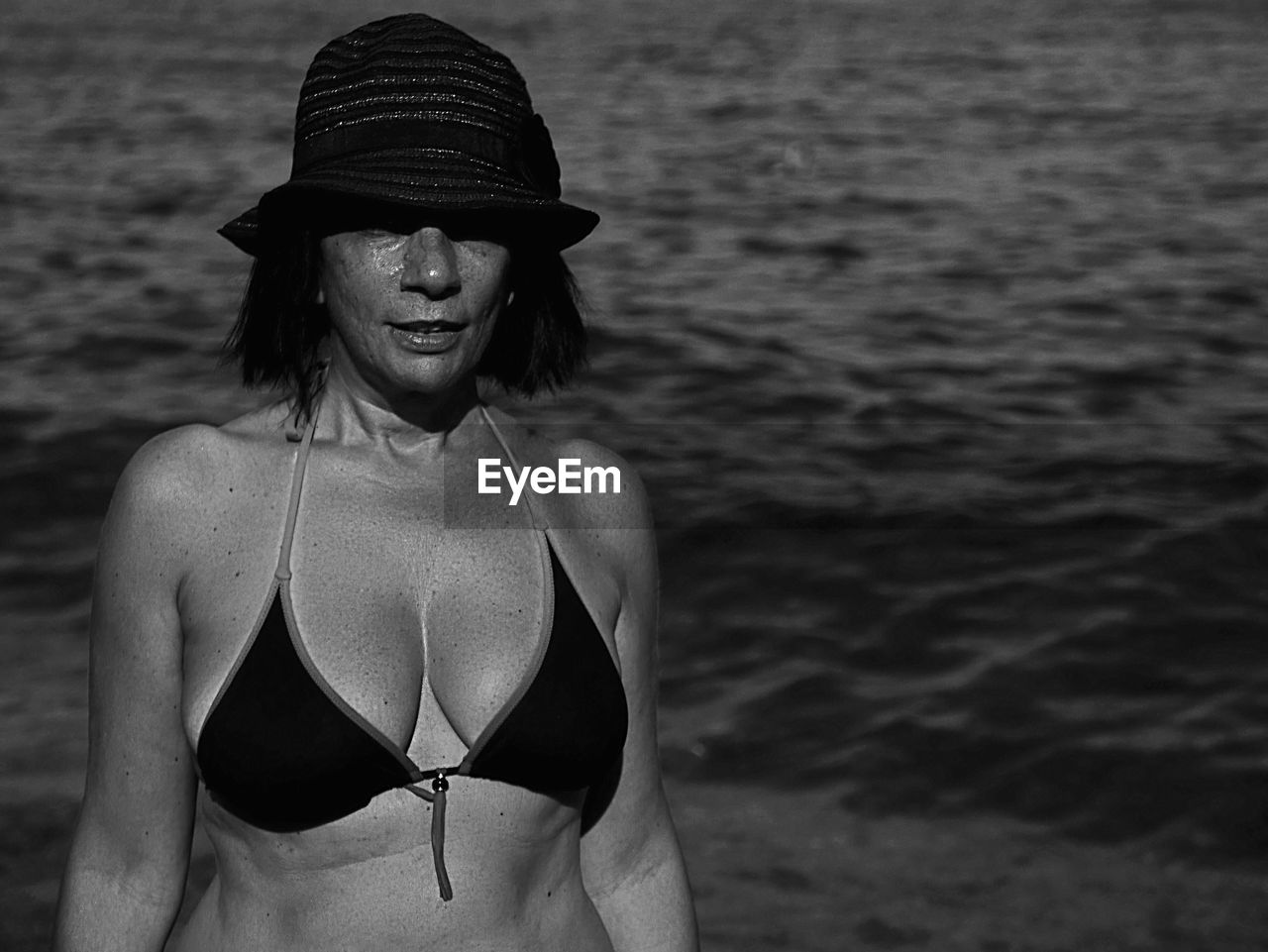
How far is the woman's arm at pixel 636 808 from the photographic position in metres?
3.10

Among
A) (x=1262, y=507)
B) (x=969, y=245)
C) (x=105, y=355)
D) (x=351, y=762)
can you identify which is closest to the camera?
(x=351, y=762)

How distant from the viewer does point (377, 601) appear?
294 cm

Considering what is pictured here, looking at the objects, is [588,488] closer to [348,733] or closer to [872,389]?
[348,733]

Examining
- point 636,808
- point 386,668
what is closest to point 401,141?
point 386,668

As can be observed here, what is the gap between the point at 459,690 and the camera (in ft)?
9.52

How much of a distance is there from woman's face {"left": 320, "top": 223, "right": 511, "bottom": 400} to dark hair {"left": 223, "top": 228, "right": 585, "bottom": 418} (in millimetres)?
68

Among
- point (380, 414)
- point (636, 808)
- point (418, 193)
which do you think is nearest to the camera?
point (418, 193)

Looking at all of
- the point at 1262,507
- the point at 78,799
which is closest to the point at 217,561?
the point at 78,799

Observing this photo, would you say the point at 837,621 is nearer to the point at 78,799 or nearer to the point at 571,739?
the point at 78,799

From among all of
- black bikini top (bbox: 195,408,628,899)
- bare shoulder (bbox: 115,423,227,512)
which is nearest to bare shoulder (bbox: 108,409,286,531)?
bare shoulder (bbox: 115,423,227,512)

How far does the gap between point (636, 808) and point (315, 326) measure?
96cm

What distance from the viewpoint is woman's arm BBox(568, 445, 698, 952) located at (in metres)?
3.10

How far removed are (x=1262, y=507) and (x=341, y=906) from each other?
7.75 metres

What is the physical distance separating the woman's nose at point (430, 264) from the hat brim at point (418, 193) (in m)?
0.04
